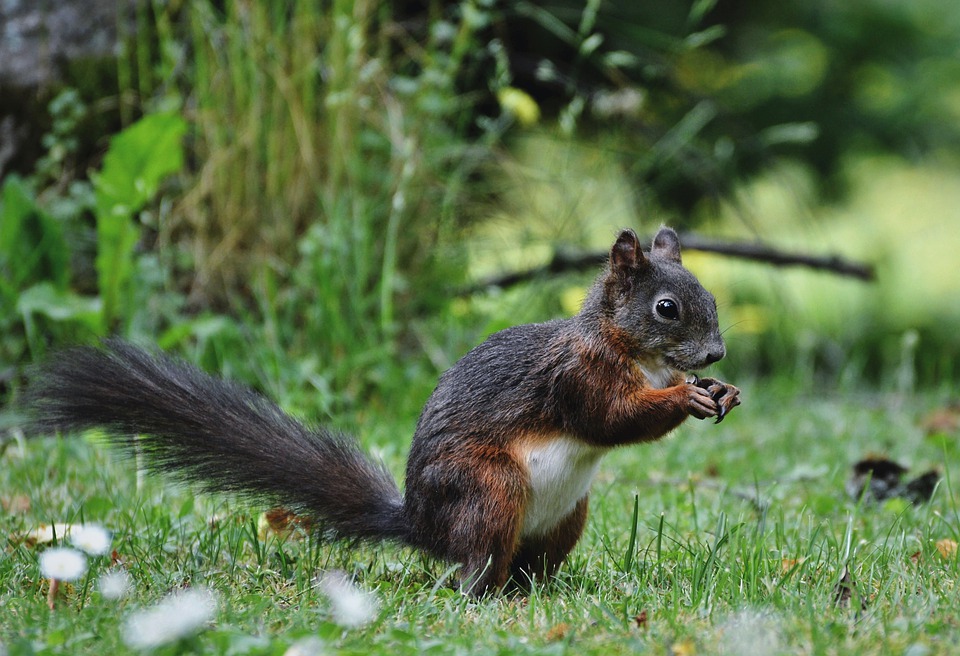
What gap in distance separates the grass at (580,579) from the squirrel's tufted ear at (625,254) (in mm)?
520

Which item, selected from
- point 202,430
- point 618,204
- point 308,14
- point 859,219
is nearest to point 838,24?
point 859,219

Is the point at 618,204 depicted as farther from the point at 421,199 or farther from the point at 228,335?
the point at 228,335

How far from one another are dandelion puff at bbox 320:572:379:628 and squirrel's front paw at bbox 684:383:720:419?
74cm

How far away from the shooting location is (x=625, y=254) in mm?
2383

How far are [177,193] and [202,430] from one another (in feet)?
8.87

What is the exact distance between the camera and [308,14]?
4.57m

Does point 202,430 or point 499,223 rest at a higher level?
point 499,223

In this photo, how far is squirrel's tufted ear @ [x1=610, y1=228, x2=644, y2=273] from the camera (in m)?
2.37

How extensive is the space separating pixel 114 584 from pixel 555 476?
912mm

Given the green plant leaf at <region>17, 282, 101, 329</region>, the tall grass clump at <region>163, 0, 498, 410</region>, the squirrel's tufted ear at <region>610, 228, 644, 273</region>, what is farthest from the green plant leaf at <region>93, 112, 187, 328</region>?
the squirrel's tufted ear at <region>610, 228, 644, 273</region>

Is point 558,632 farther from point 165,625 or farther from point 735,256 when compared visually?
point 735,256

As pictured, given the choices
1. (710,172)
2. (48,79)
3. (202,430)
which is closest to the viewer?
(202,430)

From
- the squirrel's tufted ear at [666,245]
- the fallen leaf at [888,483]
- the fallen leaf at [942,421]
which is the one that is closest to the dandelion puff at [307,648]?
the squirrel's tufted ear at [666,245]

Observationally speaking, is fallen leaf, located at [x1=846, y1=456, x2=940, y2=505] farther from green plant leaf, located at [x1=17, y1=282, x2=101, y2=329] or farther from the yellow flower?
green plant leaf, located at [x1=17, y1=282, x2=101, y2=329]
